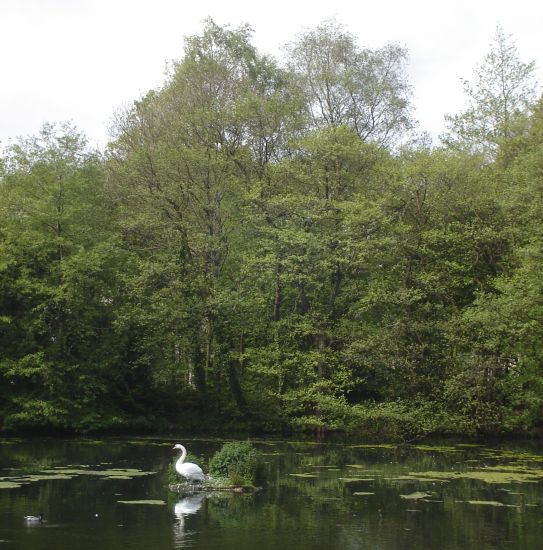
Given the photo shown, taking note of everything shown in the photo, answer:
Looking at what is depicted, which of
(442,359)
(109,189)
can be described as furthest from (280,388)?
(109,189)

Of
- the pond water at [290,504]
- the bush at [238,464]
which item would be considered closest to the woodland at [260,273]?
the pond water at [290,504]

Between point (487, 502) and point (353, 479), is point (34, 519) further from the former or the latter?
point (487, 502)

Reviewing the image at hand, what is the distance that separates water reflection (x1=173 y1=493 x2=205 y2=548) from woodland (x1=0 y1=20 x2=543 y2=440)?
1541 centimetres

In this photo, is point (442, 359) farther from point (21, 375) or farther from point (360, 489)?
point (21, 375)

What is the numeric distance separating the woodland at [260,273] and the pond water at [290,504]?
19.8 feet

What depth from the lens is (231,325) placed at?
1475 inches

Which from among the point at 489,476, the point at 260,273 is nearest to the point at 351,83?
the point at 260,273

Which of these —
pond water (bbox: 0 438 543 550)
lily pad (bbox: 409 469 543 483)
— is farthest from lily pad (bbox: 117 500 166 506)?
lily pad (bbox: 409 469 543 483)

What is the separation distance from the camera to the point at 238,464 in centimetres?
2028

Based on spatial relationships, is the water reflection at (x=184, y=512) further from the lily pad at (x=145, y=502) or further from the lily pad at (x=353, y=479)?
the lily pad at (x=353, y=479)

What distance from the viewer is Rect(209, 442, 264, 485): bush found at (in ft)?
65.9

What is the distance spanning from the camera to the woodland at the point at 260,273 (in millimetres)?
33750

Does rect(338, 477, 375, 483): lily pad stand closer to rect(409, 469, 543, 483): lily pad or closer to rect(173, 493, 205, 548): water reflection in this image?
rect(409, 469, 543, 483): lily pad

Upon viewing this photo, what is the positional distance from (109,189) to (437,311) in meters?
17.8
